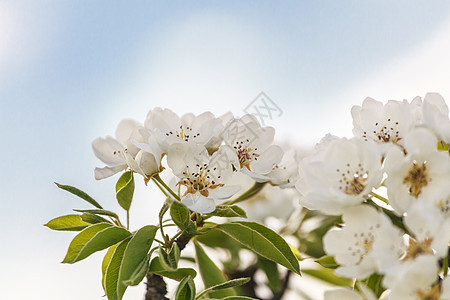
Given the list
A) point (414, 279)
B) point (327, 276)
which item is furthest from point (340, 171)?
point (327, 276)

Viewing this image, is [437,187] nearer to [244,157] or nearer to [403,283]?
[403,283]

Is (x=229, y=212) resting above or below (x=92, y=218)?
below

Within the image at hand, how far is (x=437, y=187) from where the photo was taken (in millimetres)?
882

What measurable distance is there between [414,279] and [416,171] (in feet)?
0.66

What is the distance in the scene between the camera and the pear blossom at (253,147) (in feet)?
3.86

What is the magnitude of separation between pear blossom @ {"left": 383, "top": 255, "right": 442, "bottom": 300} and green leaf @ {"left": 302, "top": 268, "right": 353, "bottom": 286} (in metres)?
0.97

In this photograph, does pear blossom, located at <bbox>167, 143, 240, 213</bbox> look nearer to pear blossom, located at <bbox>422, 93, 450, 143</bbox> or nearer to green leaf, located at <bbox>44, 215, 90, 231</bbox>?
green leaf, located at <bbox>44, 215, 90, 231</bbox>

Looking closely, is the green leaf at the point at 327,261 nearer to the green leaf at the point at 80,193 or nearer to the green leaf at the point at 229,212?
the green leaf at the point at 229,212

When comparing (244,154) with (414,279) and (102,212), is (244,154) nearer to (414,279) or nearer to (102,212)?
(102,212)

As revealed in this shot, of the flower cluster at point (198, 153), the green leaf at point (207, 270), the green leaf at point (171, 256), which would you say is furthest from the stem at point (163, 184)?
the green leaf at point (207, 270)

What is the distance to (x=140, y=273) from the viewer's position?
3.34ft

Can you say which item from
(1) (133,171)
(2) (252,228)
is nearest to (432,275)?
(2) (252,228)

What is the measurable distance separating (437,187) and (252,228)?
0.39 meters

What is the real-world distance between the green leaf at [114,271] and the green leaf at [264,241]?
0.20 meters
